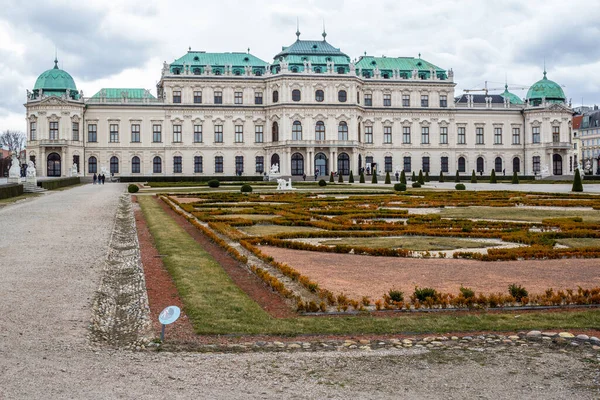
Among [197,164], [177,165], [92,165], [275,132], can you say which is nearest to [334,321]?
[275,132]

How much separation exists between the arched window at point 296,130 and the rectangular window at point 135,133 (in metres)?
17.9

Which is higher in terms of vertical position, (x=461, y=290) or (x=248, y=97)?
(x=248, y=97)

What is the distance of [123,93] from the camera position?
7412 centimetres

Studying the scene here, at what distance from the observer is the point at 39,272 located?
33.9ft

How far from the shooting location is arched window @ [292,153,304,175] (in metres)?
72.6

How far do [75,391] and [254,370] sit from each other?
1.59 meters

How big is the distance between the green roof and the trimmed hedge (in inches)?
1569

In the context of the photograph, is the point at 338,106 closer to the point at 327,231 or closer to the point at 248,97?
the point at 248,97

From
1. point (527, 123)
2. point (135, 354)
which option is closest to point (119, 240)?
→ point (135, 354)

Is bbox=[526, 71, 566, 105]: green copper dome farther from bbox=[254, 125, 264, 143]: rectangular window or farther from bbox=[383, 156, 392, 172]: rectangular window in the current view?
bbox=[254, 125, 264, 143]: rectangular window

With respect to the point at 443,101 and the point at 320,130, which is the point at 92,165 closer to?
the point at 320,130

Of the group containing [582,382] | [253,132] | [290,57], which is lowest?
[582,382]

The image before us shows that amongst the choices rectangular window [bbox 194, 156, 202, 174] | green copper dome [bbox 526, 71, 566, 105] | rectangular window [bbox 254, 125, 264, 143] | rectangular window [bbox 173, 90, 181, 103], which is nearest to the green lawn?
rectangular window [bbox 194, 156, 202, 174]

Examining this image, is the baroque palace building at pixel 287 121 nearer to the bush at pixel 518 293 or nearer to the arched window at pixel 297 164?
the arched window at pixel 297 164
